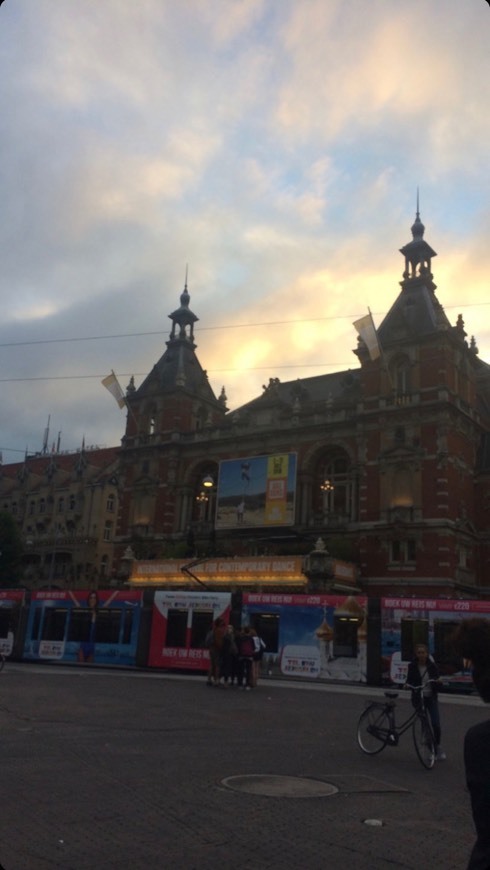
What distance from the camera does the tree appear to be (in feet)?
207

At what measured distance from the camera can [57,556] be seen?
7325 centimetres

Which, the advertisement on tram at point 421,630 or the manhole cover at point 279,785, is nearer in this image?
the manhole cover at point 279,785

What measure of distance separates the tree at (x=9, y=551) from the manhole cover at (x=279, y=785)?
57.8 metres

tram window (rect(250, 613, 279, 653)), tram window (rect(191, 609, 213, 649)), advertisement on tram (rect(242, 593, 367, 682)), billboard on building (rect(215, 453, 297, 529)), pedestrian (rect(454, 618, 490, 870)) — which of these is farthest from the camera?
billboard on building (rect(215, 453, 297, 529))

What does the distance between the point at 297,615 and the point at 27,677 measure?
10662mm

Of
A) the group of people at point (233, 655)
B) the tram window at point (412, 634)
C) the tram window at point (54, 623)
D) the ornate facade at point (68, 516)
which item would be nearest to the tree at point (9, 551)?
the ornate facade at point (68, 516)

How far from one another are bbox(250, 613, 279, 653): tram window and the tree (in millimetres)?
39635

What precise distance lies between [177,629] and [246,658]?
8762 millimetres

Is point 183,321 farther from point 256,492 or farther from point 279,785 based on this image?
point 279,785

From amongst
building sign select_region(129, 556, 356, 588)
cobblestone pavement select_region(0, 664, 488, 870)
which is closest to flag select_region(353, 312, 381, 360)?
building sign select_region(129, 556, 356, 588)

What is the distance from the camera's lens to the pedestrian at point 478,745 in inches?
121

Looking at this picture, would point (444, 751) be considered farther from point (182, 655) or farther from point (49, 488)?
point (49, 488)

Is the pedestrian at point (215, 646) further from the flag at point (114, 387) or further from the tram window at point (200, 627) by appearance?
the flag at point (114, 387)

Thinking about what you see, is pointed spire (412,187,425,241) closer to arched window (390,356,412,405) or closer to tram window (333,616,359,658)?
arched window (390,356,412,405)
